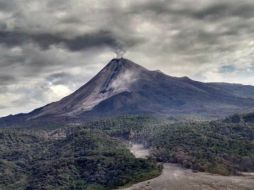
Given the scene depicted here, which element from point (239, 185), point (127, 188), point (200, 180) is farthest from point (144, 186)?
point (239, 185)

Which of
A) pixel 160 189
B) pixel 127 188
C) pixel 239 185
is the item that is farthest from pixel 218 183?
pixel 127 188

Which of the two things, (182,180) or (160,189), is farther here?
(182,180)

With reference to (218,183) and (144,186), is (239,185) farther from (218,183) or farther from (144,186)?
(144,186)

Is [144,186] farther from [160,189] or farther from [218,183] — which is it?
[218,183]

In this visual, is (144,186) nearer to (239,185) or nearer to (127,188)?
(127,188)

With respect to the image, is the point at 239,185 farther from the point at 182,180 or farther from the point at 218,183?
the point at 182,180

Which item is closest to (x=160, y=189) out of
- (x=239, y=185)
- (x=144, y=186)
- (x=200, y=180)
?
(x=144, y=186)
